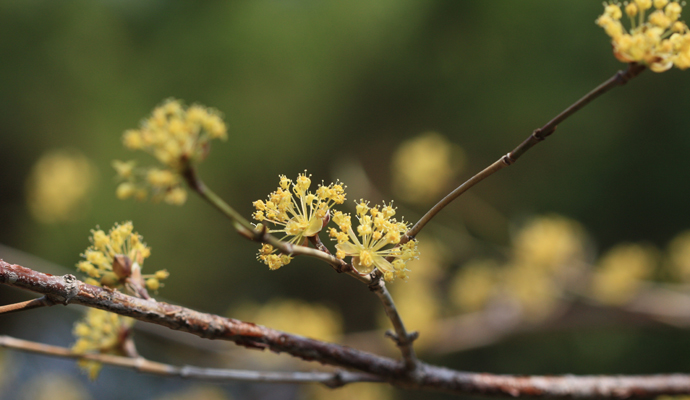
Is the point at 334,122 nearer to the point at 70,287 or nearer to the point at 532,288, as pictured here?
the point at 532,288

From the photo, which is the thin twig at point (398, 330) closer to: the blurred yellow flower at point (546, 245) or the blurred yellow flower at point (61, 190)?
the blurred yellow flower at point (546, 245)

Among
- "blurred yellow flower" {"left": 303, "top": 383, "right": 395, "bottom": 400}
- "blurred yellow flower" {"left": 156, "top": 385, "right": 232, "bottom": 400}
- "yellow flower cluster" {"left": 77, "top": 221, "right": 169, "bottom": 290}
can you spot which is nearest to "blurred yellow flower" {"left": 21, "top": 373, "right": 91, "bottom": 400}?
"blurred yellow flower" {"left": 156, "top": 385, "right": 232, "bottom": 400}

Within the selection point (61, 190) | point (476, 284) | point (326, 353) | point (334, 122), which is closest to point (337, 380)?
point (326, 353)

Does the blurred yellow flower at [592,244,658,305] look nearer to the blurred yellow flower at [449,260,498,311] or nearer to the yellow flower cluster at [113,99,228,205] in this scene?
the blurred yellow flower at [449,260,498,311]

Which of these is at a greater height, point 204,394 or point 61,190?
point 61,190

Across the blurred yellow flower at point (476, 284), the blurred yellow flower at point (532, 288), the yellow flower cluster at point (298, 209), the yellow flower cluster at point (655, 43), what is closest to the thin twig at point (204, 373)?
the yellow flower cluster at point (298, 209)

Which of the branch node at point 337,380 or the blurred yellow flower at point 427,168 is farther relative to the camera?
the blurred yellow flower at point 427,168
